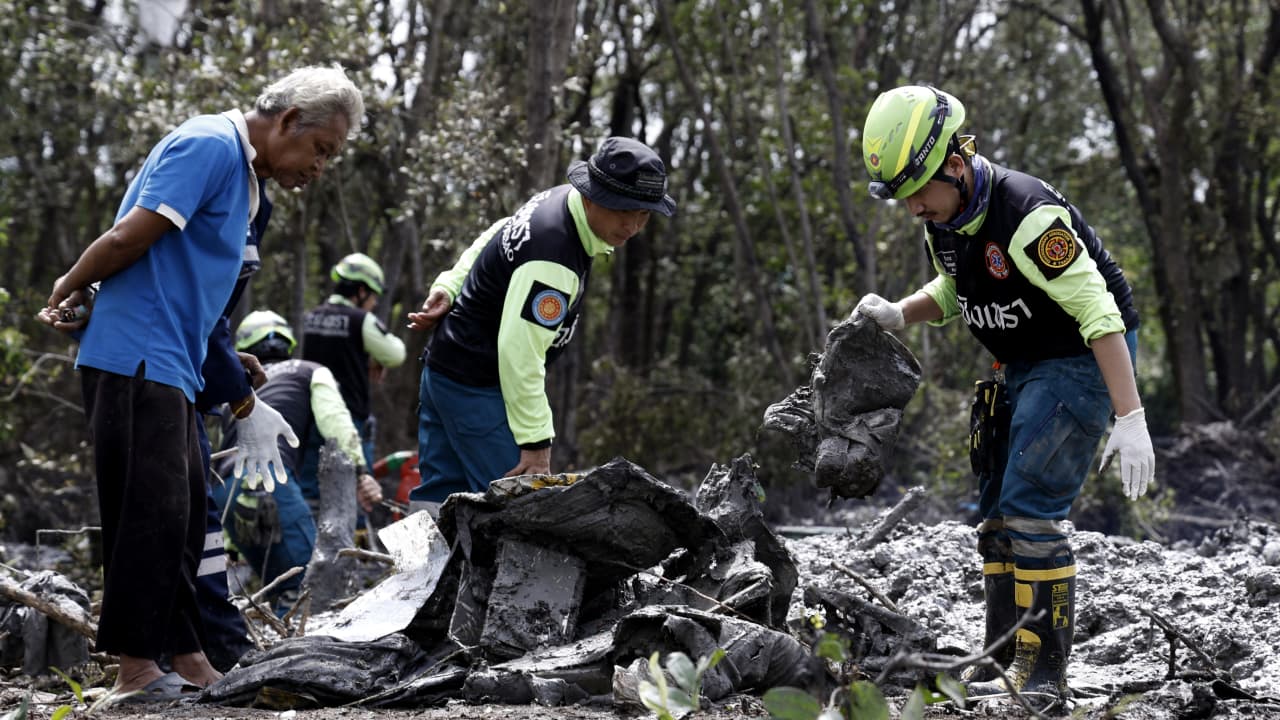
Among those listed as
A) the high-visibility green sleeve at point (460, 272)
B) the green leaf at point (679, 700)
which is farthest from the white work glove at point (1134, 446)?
the high-visibility green sleeve at point (460, 272)

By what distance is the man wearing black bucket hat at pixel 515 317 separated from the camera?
4.30 meters

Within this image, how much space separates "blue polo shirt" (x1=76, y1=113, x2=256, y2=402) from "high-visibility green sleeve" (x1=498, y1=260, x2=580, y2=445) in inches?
39.9

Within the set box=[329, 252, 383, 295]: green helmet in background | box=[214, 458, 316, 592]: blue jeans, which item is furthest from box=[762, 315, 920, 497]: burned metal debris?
box=[329, 252, 383, 295]: green helmet in background

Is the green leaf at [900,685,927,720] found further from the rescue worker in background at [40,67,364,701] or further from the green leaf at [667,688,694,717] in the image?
the rescue worker in background at [40,67,364,701]

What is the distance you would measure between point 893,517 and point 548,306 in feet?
6.64

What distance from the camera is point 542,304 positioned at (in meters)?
4.27

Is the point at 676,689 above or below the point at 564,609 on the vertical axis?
above

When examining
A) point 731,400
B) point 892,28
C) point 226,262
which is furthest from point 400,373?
point 226,262

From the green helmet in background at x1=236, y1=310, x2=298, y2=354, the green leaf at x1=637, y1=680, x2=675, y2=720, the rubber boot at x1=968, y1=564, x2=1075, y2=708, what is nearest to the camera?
the green leaf at x1=637, y1=680, x2=675, y2=720

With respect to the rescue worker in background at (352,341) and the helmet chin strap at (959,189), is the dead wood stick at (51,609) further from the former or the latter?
the rescue worker in background at (352,341)

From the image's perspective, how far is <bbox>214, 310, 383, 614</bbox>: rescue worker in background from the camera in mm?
6012

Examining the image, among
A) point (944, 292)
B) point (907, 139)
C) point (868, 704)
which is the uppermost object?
point (907, 139)

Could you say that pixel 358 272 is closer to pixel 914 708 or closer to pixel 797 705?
pixel 797 705

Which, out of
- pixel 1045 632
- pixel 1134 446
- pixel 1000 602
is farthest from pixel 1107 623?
pixel 1134 446
